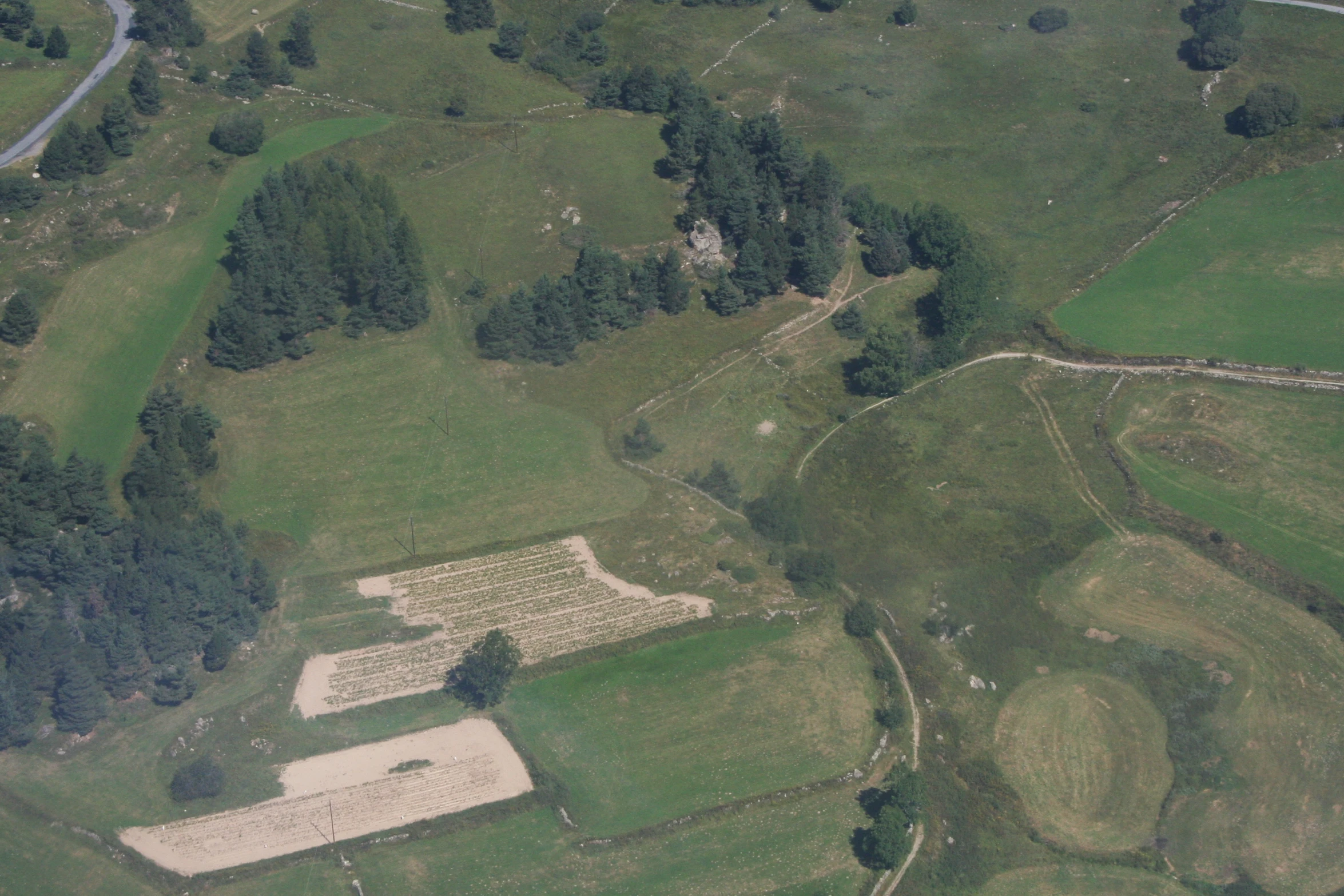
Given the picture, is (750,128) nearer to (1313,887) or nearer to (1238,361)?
(1238,361)

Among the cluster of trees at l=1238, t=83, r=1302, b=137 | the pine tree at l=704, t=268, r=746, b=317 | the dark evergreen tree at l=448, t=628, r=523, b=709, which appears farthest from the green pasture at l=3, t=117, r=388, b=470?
the cluster of trees at l=1238, t=83, r=1302, b=137

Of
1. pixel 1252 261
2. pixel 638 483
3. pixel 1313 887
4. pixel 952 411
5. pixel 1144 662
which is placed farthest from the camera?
pixel 1252 261

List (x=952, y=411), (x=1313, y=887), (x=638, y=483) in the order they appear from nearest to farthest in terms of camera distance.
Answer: (x=1313, y=887) → (x=638, y=483) → (x=952, y=411)

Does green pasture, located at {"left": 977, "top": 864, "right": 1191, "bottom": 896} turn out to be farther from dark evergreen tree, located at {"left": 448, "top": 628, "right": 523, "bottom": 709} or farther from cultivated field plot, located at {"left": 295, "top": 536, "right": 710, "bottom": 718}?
dark evergreen tree, located at {"left": 448, "top": 628, "right": 523, "bottom": 709}

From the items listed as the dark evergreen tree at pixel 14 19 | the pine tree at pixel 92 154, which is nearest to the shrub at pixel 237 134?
the pine tree at pixel 92 154

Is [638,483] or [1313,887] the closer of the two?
[1313,887]

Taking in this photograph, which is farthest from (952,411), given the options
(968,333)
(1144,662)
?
(1144,662)

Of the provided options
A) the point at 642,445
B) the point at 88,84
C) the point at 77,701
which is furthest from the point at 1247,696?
the point at 88,84
